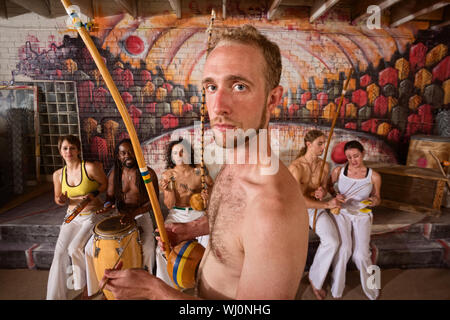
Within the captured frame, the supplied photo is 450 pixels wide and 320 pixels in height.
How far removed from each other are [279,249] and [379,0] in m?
3.37

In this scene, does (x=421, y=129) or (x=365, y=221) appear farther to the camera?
(x=421, y=129)

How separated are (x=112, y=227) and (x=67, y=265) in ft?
2.54

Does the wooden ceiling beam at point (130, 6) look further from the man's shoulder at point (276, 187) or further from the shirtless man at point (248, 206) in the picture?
the man's shoulder at point (276, 187)

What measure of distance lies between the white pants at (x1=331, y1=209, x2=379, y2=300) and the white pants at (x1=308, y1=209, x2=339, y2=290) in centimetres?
9

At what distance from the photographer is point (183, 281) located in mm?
1149

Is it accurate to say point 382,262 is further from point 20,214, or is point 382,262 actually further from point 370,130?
point 20,214

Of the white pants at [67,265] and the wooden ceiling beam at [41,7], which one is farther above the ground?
the wooden ceiling beam at [41,7]

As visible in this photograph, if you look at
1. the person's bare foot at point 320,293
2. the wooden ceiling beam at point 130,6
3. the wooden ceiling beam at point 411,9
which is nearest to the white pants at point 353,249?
the person's bare foot at point 320,293

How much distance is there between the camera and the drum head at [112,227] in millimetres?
1909

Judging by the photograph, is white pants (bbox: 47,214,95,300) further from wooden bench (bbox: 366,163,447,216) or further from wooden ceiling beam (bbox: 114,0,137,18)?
wooden bench (bbox: 366,163,447,216)

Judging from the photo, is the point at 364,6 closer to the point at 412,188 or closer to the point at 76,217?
the point at 412,188

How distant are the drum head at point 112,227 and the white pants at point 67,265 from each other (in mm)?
509

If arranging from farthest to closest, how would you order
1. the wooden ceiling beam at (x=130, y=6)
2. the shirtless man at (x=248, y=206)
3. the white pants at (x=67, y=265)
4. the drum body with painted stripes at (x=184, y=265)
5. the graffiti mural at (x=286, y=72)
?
the graffiti mural at (x=286, y=72) < the wooden ceiling beam at (x=130, y=6) < the white pants at (x=67, y=265) < the drum body with painted stripes at (x=184, y=265) < the shirtless man at (x=248, y=206)

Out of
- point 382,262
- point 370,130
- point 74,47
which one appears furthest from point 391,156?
point 74,47
